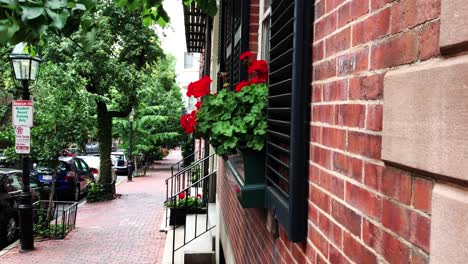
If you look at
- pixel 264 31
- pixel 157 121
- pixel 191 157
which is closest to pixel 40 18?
pixel 264 31

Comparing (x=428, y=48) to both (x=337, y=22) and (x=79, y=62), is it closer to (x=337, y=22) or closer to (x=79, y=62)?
(x=337, y=22)

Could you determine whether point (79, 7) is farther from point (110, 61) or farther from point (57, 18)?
point (110, 61)

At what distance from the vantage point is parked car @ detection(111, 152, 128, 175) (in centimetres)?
2791

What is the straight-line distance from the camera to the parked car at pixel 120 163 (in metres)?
27.9

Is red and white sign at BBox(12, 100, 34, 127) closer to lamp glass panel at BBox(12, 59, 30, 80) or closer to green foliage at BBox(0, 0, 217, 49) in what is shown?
lamp glass panel at BBox(12, 59, 30, 80)

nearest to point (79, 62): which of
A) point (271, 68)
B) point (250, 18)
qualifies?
point (250, 18)

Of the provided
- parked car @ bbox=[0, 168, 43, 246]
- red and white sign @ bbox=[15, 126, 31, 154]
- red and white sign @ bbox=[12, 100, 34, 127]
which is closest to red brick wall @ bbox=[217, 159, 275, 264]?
red and white sign @ bbox=[15, 126, 31, 154]

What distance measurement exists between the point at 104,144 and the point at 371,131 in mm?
18081

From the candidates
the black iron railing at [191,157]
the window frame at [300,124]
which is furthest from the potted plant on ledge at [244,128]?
the black iron railing at [191,157]

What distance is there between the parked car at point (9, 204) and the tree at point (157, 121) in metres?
16.8

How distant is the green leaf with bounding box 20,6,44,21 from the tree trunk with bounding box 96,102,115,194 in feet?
51.5

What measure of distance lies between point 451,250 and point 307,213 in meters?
1.15

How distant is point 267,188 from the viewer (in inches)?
109

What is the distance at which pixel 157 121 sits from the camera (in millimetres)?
29797
